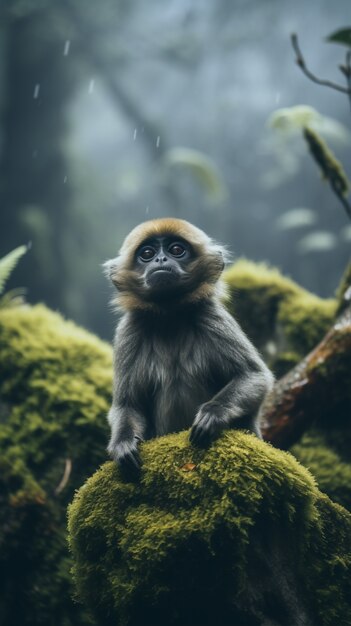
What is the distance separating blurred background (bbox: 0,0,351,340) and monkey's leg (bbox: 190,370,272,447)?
1475 cm

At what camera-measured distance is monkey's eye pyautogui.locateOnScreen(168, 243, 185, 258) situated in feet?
14.1

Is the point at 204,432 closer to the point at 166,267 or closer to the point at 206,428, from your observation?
the point at 206,428

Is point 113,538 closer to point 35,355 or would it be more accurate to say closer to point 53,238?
point 35,355

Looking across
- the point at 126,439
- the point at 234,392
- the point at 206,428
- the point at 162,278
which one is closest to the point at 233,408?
the point at 234,392

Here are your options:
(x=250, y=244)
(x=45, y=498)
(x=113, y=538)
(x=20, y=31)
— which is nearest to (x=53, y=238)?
(x=20, y=31)

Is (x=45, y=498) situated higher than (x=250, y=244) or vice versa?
(x=250, y=244)

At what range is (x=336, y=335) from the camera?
5.01m

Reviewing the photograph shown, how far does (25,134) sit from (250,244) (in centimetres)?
1407

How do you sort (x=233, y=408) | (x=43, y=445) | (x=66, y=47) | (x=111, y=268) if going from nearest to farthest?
1. (x=233, y=408)
2. (x=111, y=268)
3. (x=43, y=445)
4. (x=66, y=47)

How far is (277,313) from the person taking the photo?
21.7 feet

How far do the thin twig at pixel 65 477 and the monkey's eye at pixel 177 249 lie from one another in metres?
2.20

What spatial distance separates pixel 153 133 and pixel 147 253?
2493 cm

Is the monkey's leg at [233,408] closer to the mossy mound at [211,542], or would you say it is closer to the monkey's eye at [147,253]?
the mossy mound at [211,542]

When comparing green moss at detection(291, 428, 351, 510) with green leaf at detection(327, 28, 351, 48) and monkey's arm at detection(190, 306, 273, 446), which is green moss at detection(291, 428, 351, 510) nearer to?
monkey's arm at detection(190, 306, 273, 446)
